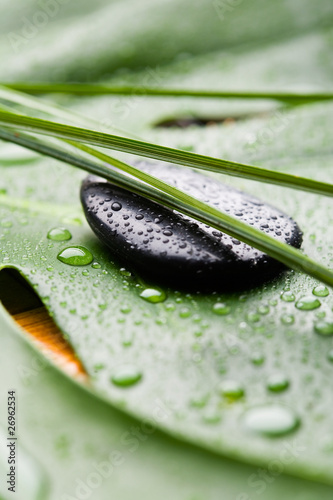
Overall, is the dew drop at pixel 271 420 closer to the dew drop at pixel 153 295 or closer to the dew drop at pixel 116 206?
the dew drop at pixel 153 295

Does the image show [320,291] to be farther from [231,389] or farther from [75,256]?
[75,256]

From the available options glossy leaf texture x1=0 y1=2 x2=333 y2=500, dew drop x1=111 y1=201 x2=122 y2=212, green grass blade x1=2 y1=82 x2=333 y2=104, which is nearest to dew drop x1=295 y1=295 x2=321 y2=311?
glossy leaf texture x1=0 y1=2 x2=333 y2=500

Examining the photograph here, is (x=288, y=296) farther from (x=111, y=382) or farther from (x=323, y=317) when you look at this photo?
(x=111, y=382)

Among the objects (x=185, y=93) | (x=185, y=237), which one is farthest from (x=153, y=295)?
(x=185, y=93)

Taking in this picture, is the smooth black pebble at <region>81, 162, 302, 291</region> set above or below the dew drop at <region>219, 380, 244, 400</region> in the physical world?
above

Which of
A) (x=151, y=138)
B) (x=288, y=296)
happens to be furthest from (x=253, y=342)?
(x=151, y=138)

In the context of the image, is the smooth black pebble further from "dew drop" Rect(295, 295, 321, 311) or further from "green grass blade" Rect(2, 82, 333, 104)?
"green grass blade" Rect(2, 82, 333, 104)
